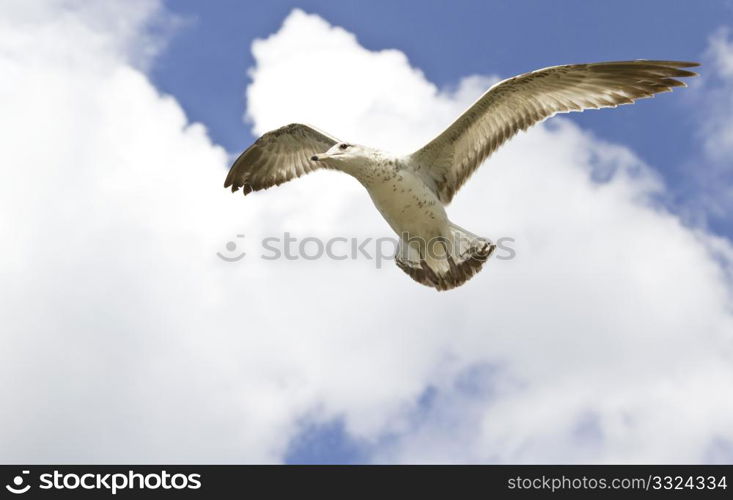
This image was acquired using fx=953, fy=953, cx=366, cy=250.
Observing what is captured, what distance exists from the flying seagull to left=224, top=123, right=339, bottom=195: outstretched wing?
1.28 m

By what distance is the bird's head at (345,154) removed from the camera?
9703 mm

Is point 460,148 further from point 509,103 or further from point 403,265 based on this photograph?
point 403,265

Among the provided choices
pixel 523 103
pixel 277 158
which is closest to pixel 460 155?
pixel 523 103

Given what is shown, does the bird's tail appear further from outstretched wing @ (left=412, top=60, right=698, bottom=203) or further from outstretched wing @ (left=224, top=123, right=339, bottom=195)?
outstretched wing @ (left=224, top=123, right=339, bottom=195)

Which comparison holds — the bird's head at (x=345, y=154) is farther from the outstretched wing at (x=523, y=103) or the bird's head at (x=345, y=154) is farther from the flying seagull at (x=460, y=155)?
the outstretched wing at (x=523, y=103)

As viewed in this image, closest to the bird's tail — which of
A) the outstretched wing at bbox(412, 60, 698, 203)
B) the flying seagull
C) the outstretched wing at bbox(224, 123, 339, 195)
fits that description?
the flying seagull

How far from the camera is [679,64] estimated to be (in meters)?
9.14

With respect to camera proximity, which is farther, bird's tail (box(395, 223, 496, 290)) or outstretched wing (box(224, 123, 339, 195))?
outstretched wing (box(224, 123, 339, 195))

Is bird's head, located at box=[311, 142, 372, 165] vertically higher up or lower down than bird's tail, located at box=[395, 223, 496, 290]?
higher up

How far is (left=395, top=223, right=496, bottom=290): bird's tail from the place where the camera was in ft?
33.1

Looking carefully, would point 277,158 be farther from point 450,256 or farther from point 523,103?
point 523,103

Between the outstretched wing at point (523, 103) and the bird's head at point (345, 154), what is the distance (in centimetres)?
55

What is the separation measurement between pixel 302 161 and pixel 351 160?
5.86 feet
